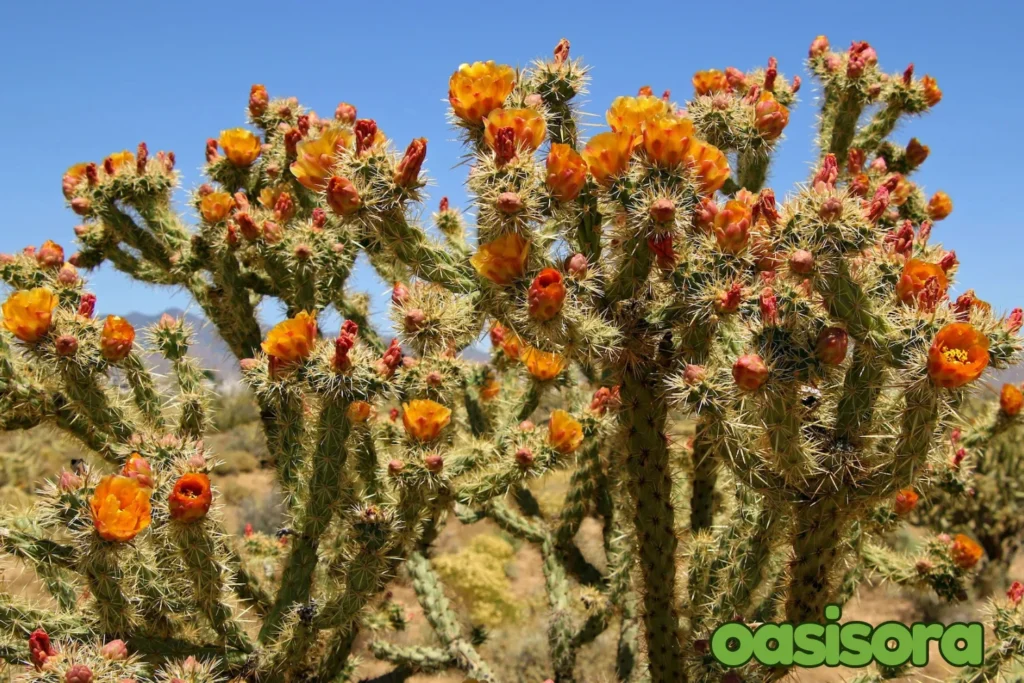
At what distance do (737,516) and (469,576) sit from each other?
6.55 metres

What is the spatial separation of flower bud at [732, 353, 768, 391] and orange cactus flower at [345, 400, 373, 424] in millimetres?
1261

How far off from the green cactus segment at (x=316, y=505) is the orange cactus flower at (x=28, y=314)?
110 centimetres

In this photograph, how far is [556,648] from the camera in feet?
A: 15.2

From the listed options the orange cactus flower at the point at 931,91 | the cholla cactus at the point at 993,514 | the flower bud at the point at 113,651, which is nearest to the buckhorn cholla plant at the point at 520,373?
the flower bud at the point at 113,651

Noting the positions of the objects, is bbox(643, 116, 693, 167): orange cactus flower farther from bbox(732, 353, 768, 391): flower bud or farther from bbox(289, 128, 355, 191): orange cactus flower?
bbox(289, 128, 355, 191): orange cactus flower

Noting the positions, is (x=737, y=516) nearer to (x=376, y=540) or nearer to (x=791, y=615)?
(x=791, y=615)

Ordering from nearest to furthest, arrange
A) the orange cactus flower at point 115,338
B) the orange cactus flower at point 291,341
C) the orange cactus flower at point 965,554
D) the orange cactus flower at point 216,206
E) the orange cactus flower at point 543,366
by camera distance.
A: the orange cactus flower at point 291,341, the orange cactus flower at point 115,338, the orange cactus flower at point 543,366, the orange cactus flower at point 216,206, the orange cactus flower at point 965,554

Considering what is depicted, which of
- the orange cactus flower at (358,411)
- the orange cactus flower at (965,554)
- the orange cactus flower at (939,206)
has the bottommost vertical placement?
the orange cactus flower at (965,554)

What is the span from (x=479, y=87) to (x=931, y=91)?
12.0 feet

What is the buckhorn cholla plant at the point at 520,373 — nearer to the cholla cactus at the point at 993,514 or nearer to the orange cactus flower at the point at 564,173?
the orange cactus flower at the point at 564,173

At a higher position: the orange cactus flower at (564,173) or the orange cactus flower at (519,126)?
the orange cactus flower at (519,126)

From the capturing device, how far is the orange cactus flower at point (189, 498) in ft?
8.34

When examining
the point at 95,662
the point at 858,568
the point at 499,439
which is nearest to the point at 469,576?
the point at 858,568

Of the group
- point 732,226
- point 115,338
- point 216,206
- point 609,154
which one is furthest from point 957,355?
point 216,206
